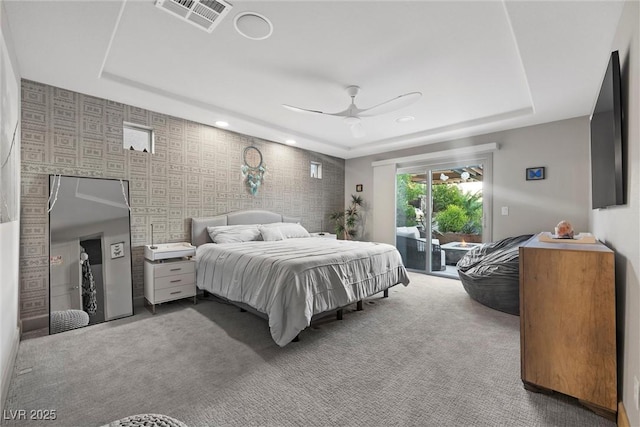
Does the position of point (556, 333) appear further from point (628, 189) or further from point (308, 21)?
point (308, 21)

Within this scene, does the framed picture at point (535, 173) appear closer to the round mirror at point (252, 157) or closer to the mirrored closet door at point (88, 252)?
the round mirror at point (252, 157)

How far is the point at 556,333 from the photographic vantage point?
1.71 meters

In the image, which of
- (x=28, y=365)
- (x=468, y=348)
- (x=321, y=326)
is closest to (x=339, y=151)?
(x=321, y=326)

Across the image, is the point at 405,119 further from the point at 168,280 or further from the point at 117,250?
the point at 117,250

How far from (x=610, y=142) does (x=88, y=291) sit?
4.60m

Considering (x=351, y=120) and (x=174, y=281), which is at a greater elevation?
(x=351, y=120)

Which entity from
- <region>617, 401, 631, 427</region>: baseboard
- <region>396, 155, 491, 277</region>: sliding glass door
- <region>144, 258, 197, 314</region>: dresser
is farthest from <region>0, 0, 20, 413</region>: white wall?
<region>396, 155, 491, 277</region>: sliding glass door

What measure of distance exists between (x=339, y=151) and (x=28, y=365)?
520 centimetres

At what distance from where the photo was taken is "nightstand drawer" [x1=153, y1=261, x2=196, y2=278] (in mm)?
3253

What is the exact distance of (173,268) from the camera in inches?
133

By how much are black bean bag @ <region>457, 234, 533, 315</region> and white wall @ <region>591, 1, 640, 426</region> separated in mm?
1430

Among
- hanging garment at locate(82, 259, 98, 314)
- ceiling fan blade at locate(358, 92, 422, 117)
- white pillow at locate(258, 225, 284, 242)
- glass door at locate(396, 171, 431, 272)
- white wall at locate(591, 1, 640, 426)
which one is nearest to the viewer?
white wall at locate(591, 1, 640, 426)

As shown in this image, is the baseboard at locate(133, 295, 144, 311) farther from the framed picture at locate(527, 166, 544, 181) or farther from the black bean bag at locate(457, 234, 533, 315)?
the framed picture at locate(527, 166, 544, 181)

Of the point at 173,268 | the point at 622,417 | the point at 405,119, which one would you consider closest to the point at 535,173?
the point at 405,119
